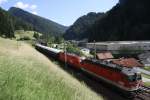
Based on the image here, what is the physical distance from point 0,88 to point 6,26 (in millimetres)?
130898

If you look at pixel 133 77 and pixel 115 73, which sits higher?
pixel 115 73

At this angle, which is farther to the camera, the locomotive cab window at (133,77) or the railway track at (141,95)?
the locomotive cab window at (133,77)

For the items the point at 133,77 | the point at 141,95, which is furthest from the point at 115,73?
the point at 141,95

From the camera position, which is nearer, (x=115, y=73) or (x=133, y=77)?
(x=133, y=77)

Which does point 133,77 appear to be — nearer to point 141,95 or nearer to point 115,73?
point 141,95

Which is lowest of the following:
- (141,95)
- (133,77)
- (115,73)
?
(141,95)

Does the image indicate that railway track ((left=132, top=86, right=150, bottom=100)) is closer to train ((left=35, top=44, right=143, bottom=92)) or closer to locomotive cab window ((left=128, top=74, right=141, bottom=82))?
train ((left=35, top=44, right=143, bottom=92))

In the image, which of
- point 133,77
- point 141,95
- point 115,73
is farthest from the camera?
point 115,73

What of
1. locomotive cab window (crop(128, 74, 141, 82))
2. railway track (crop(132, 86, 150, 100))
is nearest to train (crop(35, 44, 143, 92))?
locomotive cab window (crop(128, 74, 141, 82))

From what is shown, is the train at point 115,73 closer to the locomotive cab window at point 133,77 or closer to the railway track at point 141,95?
the locomotive cab window at point 133,77

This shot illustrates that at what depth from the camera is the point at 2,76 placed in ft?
32.4

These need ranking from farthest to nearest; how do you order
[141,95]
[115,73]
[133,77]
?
[115,73] < [141,95] < [133,77]

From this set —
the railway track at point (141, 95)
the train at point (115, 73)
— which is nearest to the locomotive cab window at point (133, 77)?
the train at point (115, 73)

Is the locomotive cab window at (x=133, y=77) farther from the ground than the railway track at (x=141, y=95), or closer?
farther from the ground
